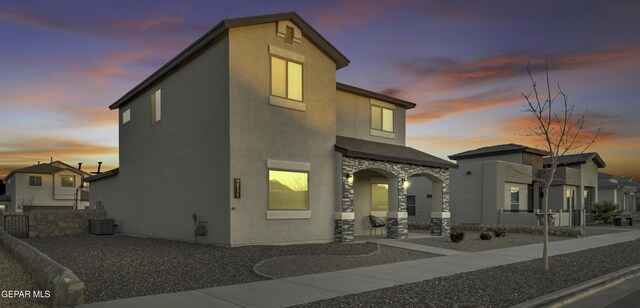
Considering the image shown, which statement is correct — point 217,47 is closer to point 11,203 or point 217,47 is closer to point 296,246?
point 296,246

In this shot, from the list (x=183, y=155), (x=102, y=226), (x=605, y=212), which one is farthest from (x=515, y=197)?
(x=102, y=226)

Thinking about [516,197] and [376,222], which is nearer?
[376,222]

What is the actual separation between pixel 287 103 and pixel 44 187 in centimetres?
5469

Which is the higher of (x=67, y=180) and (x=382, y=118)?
(x=382, y=118)

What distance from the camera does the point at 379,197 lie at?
22.6 m

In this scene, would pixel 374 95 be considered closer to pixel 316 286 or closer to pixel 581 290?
pixel 581 290

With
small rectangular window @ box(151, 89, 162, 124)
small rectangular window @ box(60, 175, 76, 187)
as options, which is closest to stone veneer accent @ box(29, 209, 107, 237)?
small rectangular window @ box(151, 89, 162, 124)

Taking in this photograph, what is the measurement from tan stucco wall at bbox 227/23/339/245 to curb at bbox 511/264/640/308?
9.53m

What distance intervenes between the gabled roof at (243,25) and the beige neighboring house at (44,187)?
145 feet

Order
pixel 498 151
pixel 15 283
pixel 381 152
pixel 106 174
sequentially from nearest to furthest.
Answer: pixel 15 283 → pixel 381 152 → pixel 106 174 → pixel 498 151

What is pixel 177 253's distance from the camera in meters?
13.8

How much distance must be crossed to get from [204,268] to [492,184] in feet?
76.4

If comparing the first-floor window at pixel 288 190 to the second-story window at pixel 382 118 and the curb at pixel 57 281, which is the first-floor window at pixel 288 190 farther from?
the curb at pixel 57 281

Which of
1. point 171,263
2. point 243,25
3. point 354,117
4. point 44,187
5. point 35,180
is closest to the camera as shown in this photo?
point 171,263
